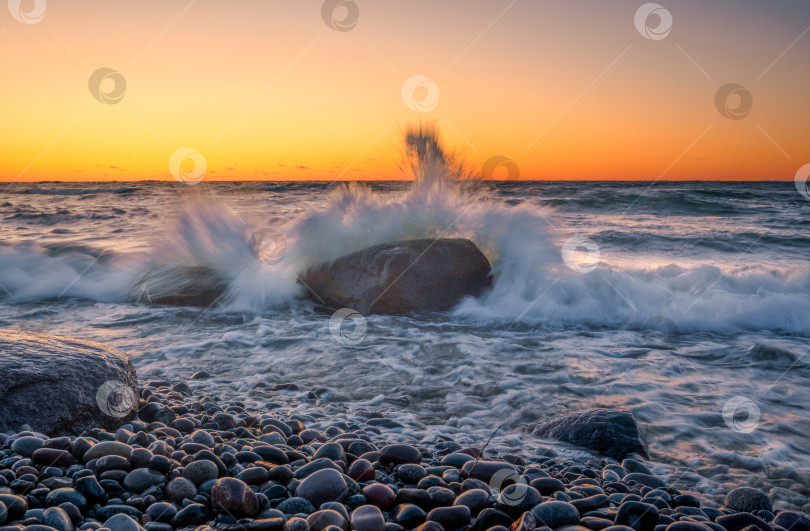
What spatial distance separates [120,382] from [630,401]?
3531 mm

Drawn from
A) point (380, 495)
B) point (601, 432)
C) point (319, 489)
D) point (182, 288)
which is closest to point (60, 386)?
point (319, 489)

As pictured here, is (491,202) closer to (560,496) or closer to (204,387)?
(204,387)

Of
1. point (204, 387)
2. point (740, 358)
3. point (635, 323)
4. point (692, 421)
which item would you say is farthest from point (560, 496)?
point (635, 323)

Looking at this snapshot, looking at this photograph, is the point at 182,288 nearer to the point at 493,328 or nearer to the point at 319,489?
the point at 493,328

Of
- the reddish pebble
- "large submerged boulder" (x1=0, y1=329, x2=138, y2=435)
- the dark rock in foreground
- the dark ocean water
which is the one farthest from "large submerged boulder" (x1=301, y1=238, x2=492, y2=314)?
the reddish pebble

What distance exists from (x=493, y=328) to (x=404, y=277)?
144 centimetres

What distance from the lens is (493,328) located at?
5.79 metres

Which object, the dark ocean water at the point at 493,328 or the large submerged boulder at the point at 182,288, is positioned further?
the large submerged boulder at the point at 182,288

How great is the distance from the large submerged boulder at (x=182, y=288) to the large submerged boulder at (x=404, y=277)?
4.52ft

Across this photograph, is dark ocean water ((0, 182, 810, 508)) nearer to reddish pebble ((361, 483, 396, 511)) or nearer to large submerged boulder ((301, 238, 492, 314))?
large submerged boulder ((301, 238, 492, 314))

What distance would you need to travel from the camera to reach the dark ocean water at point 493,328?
11.0 feet

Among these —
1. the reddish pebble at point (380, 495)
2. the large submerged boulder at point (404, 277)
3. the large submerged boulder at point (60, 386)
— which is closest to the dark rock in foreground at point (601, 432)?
the reddish pebble at point (380, 495)

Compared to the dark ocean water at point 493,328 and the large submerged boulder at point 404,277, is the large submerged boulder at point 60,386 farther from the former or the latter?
the large submerged boulder at point 404,277

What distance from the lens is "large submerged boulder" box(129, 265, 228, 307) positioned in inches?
278
